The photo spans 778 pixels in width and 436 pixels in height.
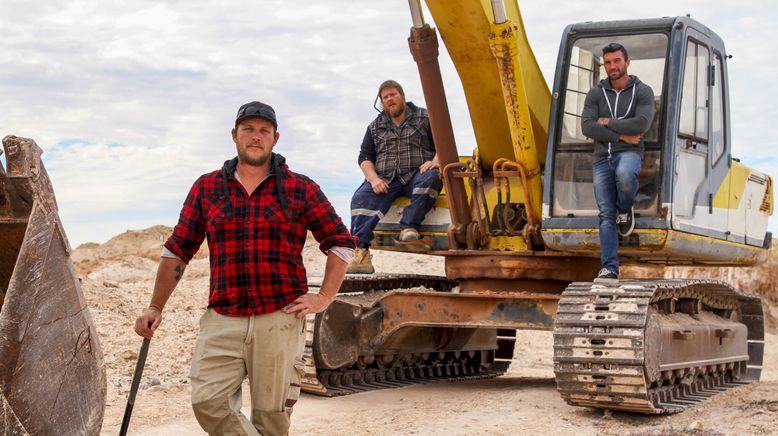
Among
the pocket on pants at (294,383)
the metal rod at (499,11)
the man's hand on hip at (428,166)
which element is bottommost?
the pocket on pants at (294,383)

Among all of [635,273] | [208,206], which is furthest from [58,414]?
[635,273]

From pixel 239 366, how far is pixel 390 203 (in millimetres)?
4810

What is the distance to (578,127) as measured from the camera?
8312 millimetres

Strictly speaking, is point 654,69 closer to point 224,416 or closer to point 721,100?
point 721,100

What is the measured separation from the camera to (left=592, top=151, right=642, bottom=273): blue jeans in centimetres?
766

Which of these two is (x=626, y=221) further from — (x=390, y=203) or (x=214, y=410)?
(x=214, y=410)

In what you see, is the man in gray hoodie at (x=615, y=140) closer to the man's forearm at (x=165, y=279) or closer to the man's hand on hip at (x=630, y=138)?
the man's hand on hip at (x=630, y=138)

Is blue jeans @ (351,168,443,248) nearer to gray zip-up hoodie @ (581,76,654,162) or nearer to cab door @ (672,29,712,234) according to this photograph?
gray zip-up hoodie @ (581,76,654,162)

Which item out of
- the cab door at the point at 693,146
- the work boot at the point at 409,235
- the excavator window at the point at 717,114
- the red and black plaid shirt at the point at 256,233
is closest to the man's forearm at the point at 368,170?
the work boot at the point at 409,235

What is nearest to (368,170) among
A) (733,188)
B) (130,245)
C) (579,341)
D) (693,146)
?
(693,146)

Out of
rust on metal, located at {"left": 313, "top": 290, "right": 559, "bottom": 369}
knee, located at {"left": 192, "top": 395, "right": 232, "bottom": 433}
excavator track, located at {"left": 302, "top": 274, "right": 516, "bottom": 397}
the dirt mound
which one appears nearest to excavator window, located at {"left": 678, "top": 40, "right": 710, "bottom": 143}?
rust on metal, located at {"left": 313, "top": 290, "right": 559, "bottom": 369}

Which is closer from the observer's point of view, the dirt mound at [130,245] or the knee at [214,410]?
the knee at [214,410]

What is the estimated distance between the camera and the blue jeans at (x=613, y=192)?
7.66 metres

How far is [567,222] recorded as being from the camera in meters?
8.12
